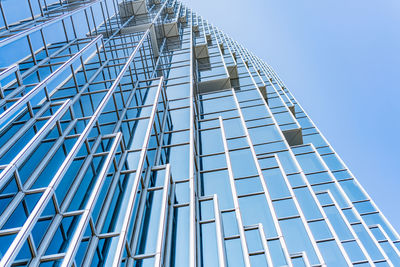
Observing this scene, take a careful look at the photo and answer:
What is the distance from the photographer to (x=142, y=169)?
37.2 feet

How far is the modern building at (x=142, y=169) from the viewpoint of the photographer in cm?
823

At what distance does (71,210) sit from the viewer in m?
8.87

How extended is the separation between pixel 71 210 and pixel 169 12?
39.8 m

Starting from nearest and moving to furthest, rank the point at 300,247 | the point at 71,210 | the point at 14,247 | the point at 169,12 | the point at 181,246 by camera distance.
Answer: the point at 14,247, the point at 71,210, the point at 181,246, the point at 300,247, the point at 169,12

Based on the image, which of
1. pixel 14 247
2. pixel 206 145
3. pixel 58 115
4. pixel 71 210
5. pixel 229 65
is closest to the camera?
pixel 14 247

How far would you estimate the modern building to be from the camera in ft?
27.0

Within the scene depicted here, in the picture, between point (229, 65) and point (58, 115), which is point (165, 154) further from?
point (229, 65)

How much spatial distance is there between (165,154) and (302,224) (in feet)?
19.5

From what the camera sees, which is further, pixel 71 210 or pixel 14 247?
pixel 71 210

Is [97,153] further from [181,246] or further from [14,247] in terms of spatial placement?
[14,247]

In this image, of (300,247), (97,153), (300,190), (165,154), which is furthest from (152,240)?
(300,190)


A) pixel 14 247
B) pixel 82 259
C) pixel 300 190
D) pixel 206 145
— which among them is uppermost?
pixel 14 247

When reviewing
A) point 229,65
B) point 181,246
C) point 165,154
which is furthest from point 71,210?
point 229,65

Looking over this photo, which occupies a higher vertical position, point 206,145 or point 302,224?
point 206,145
